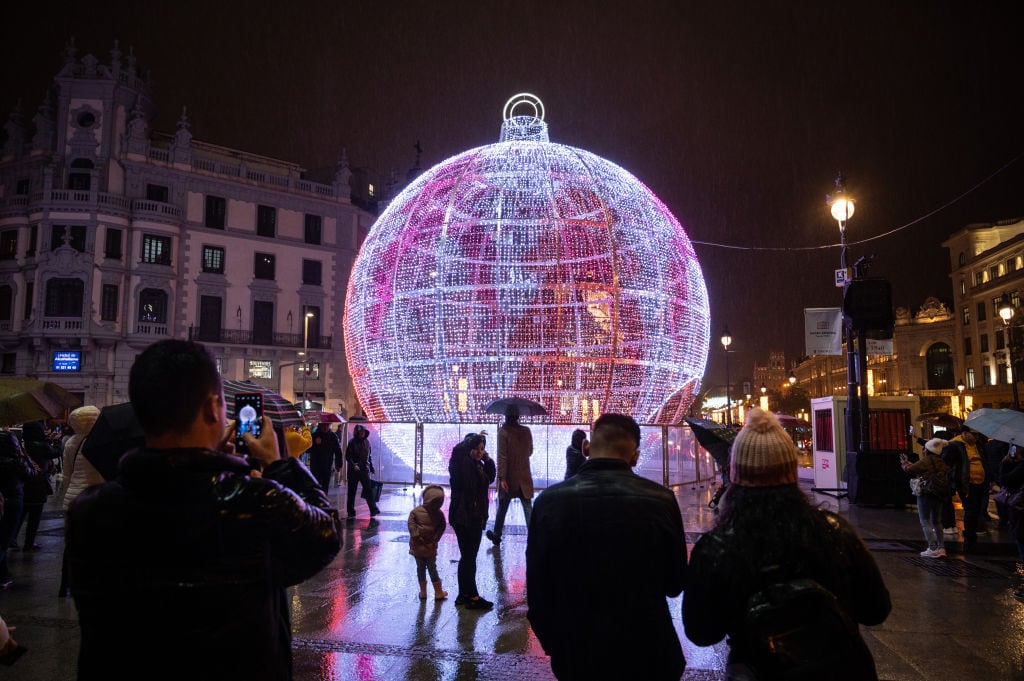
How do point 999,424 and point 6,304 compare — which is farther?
point 6,304

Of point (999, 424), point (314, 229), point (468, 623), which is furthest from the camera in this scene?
point (314, 229)

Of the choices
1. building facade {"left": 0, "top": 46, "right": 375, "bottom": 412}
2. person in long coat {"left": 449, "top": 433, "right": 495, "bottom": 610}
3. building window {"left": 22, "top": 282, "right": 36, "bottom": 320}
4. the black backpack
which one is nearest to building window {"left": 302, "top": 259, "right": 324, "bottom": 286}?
building facade {"left": 0, "top": 46, "right": 375, "bottom": 412}

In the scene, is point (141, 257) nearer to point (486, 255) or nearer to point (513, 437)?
point (486, 255)

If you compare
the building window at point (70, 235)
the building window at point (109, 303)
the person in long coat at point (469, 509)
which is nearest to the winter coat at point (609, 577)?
the person in long coat at point (469, 509)

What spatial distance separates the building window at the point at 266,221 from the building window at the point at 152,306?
21.0 feet

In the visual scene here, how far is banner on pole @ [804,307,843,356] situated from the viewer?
1523 centimetres

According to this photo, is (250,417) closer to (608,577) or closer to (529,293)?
(608,577)

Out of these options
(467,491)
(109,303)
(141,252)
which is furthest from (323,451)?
(141,252)

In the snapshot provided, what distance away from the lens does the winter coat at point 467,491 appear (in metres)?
6.51

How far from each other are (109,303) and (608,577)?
127ft

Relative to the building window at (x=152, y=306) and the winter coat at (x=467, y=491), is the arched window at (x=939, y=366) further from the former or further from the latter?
the winter coat at (x=467, y=491)

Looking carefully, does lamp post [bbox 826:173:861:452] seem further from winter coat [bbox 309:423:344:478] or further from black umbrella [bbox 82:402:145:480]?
black umbrella [bbox 82:402:145:480]

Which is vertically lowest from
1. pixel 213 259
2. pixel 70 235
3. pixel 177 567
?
pixel 177 567

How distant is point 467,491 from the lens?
21.9 feet
